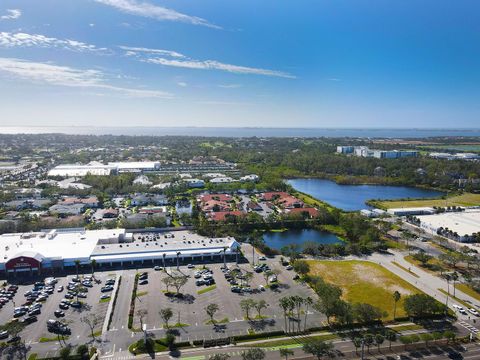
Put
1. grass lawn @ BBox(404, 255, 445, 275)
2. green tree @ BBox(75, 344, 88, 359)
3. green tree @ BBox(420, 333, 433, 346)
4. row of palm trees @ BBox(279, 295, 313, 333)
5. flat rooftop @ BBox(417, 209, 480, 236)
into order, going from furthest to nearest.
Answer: flat rooftop @ BBox(417, 209, 480, 236), grass lawn @ BBox(404, 255, 445, 275), row of palm trees @ BBox(279, 295, 313, 333), green tree @ BBox(420, 333, 433, 346), green tree @ BBox(75, 344, 88, 359)

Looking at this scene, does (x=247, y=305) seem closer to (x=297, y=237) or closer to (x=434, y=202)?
(x=297, y=237)

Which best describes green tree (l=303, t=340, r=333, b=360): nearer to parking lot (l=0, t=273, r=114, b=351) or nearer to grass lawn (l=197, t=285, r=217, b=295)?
grass lawn (l=197, t=285, r=217, b=295)

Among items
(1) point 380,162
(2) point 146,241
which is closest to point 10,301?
(2) point 146,241

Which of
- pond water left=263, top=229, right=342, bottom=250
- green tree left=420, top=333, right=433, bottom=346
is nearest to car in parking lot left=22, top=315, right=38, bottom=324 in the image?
pond water left=263, top=229, right=342, bottom=250

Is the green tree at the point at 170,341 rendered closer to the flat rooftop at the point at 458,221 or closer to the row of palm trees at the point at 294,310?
the row of palm trees at the point at 294,310

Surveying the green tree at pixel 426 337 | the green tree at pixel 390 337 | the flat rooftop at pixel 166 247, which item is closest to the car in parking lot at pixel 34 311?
the flat rooftop at pixel 166 247
